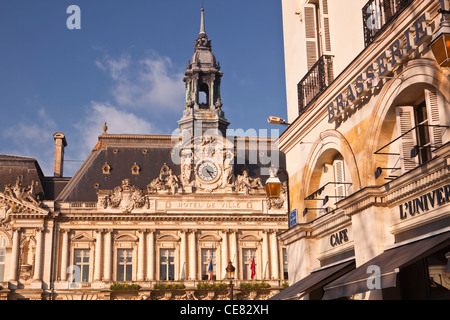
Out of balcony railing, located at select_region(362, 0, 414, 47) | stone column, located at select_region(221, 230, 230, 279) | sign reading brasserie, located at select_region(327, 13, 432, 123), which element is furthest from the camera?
stone column, located at select_region(221, 230, 230, 279)

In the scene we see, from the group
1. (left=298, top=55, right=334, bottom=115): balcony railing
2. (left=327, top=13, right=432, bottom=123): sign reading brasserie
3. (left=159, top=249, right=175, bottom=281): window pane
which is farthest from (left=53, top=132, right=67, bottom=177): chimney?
(left=327, top=13, right=432, bottom=123): sign reading brasserie

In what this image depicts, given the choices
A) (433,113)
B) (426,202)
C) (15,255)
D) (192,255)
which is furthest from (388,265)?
(15,255)

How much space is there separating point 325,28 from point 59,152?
4729cm

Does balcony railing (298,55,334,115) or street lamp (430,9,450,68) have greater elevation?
balcony railing (298,55,334,115)

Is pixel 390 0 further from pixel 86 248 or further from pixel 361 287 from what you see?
pixel 86 248

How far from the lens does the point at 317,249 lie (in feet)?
60.3

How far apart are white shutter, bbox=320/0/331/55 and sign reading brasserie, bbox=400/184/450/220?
5604 millimetres

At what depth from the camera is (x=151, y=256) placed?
52.7 meters

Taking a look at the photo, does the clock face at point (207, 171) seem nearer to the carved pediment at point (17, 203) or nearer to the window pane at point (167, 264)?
the window pane at point (167, 264)

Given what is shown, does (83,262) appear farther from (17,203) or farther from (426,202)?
(426,202)

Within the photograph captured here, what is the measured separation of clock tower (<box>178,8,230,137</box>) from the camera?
5900 centimetres

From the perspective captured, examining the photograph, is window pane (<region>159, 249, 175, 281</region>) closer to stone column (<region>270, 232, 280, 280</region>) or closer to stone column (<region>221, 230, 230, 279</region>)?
stone column (<region>221, 230, 230, 279</region>)

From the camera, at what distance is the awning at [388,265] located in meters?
11.4

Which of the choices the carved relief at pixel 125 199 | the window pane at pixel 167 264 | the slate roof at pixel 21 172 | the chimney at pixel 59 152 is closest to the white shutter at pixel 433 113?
the window pane at pixel 167 264
